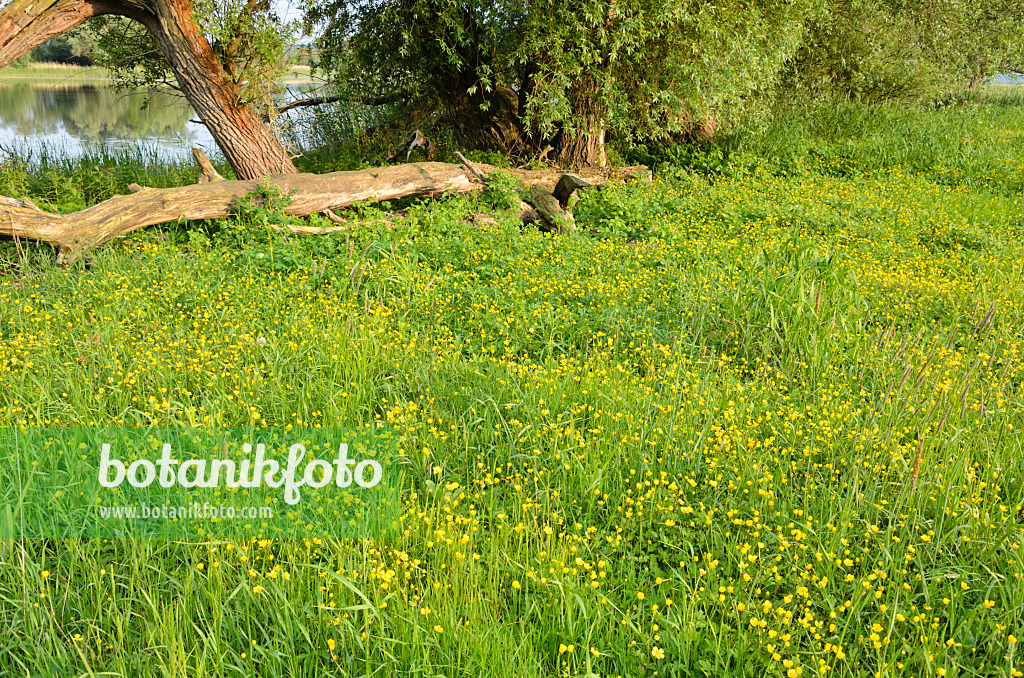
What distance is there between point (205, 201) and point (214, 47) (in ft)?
9.66

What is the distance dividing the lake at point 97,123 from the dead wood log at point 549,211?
6176 mm

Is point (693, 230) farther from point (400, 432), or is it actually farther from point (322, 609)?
point (322, 609)

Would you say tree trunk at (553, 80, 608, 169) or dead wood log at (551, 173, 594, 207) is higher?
tree trunk at (553, 80, 608, 169)

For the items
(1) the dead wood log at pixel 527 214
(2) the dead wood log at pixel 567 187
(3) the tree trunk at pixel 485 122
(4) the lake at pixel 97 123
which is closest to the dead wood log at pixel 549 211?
(1) the dead wood log at pixel 527 214

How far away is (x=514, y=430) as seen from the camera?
12.8 ft

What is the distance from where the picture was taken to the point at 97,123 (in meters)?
21.8

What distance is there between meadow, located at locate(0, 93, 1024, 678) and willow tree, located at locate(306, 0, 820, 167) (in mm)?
3352

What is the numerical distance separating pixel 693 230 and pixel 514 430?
16.7 ft

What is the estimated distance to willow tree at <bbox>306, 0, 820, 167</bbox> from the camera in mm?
9328

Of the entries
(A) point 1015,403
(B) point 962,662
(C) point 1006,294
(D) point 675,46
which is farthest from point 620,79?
(B) point 962,662

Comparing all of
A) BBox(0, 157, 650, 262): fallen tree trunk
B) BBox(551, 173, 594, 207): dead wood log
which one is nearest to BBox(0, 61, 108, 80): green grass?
BBox(0, 157, 650, 262): fallen tree trunk

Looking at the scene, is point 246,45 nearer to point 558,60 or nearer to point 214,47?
point 214,47

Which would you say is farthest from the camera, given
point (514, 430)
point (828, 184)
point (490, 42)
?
point (828, 184)

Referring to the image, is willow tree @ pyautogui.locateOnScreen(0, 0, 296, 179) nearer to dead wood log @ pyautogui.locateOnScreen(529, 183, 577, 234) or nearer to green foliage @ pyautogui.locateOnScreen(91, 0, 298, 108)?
green foliage @ pyautogui.locateOnScreen(91, 0, 298, 108)
